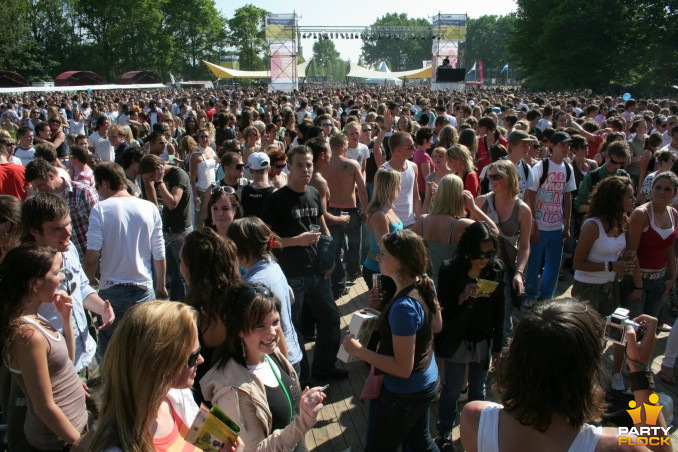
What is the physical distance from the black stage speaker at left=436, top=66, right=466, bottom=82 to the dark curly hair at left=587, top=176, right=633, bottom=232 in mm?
31290

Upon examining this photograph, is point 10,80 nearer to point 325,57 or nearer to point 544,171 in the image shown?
point 544,171

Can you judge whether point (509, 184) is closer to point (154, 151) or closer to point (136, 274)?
point (136, 274)

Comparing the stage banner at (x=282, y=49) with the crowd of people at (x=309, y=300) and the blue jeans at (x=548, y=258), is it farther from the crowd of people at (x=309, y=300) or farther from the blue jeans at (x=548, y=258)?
the blue jeans at (x=548, y=258)

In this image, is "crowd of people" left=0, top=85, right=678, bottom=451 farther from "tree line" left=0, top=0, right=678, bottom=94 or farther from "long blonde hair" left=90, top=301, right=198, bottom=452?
"tree line" left=0, top=0, right=678, bottom=94

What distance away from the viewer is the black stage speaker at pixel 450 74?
111ft

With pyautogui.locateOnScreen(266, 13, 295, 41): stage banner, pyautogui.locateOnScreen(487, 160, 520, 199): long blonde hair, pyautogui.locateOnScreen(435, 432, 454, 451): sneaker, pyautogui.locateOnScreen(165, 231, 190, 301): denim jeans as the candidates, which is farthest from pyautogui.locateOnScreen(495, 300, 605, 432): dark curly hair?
pyautogui.locateOnScreen(266, 13, 295, 41): stage banner

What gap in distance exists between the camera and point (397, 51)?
154 m

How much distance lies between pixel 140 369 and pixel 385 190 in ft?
10.0

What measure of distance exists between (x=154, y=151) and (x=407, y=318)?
4887mm

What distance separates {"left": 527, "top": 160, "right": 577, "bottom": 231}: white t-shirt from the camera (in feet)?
19.1

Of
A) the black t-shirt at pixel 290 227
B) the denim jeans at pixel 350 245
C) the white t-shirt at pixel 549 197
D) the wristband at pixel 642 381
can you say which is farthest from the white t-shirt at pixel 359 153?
the wristband at pixel 642 381

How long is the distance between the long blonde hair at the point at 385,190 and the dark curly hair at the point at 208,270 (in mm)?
1864

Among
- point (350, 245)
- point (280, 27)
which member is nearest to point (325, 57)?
point (280, 27)

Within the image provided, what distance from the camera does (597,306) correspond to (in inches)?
169
